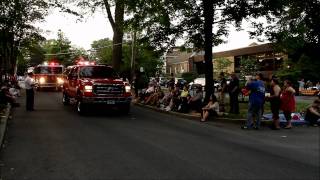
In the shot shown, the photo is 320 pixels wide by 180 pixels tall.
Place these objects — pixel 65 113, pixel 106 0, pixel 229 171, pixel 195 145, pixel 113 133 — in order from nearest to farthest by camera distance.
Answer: pixel 229 171
pixel 195 145
pixel 113 133
pixel 65 113
pixel 106 0

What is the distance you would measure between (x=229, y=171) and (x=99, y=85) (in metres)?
12.2

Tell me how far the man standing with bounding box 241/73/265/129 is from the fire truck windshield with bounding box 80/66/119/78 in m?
7.72

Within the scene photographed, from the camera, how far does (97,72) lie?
22.4m

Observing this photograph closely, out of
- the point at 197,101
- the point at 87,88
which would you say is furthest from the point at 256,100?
the point at 87,88

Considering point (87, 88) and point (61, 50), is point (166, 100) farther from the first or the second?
point (61, 50)

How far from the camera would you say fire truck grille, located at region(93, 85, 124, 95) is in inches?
814

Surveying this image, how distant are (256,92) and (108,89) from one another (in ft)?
22.6

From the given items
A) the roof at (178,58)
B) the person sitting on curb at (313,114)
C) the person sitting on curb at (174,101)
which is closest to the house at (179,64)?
the roof at (178,58)

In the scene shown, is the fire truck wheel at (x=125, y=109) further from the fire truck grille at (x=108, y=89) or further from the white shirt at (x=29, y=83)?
the white shirt at (x=29, y=83)

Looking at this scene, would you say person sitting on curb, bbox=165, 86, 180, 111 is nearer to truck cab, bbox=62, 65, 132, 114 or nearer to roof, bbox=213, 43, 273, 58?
truck cab, bbox=62, 65, 132, 114

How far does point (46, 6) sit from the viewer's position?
37.2m

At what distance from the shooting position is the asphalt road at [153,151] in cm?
919

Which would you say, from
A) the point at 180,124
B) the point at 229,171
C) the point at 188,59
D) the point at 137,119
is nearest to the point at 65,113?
the point at 137,119

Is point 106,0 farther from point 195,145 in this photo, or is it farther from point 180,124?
point 195,145
